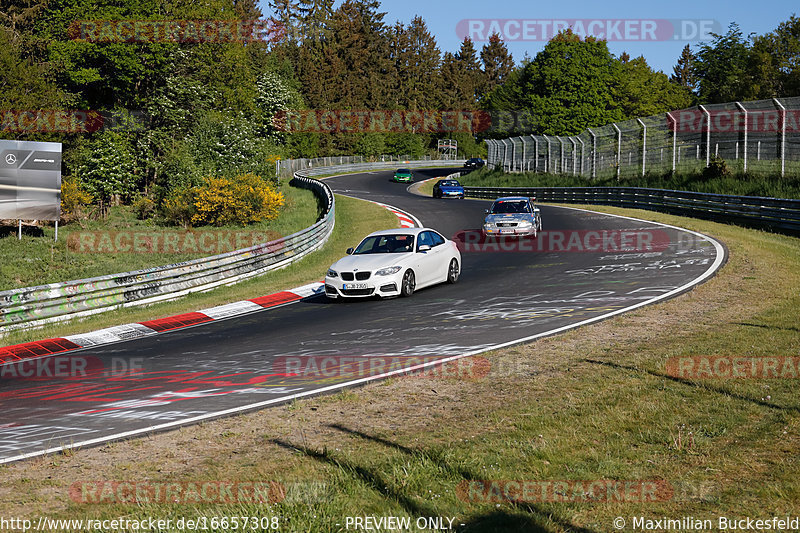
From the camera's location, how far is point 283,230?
32531 mm

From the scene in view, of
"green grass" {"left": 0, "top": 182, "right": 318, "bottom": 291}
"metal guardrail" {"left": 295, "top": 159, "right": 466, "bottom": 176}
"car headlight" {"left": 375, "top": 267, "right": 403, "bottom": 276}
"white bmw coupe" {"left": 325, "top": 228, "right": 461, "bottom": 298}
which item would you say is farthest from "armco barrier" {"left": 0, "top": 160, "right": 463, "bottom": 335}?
"metal guardrail" {"left": 295, "top": 159, "right": 466, "bottom": 176}

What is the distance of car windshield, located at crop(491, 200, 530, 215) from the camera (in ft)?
82.8

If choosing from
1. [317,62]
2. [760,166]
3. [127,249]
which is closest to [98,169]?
[127,249]

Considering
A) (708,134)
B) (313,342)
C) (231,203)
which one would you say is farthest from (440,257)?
(708,134)

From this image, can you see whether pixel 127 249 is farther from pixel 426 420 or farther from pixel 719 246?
pixel 426 420

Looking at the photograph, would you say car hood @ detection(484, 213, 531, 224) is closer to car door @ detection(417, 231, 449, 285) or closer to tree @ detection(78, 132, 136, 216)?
car door @ detection(417, 231, 449, 285)

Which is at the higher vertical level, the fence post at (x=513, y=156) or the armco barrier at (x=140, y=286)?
the fence post at (x=513, y=156)

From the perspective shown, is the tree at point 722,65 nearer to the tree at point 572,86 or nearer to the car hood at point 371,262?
the tree at point 572,86

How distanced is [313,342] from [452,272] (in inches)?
267

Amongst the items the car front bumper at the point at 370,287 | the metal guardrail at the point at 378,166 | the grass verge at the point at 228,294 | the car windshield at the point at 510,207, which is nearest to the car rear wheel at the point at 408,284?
the car front bumper at the point at 370,287

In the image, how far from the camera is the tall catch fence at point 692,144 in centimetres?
2717

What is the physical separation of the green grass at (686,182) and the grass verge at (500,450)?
66.1 ft

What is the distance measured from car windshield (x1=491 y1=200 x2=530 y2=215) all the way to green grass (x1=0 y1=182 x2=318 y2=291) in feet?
31.2

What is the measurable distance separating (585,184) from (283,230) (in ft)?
63.9
